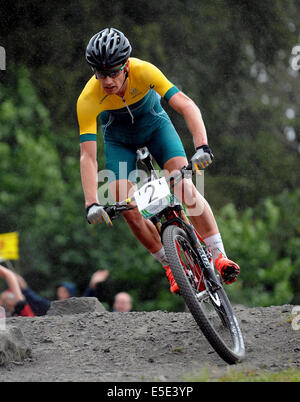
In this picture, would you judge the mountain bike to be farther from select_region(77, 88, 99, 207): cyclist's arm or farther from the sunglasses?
the sunglasses

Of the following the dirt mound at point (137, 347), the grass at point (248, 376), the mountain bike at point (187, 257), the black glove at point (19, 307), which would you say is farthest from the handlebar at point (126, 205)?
the black glove at point (19, 307)

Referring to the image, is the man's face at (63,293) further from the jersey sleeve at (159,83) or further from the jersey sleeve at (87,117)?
the jersey sleeve at (159,83)

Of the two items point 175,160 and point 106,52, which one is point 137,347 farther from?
point 106,52

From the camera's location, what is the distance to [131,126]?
553cm

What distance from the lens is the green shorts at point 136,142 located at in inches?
216

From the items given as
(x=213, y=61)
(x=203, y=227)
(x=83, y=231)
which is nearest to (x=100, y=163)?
(x=83, y=231)

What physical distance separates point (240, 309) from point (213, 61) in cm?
1115

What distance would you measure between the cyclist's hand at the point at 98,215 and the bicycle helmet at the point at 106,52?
102cm

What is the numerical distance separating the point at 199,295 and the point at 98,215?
2.88 ft

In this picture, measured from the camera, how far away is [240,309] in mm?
6840

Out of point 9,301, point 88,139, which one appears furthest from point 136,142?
point 9,301

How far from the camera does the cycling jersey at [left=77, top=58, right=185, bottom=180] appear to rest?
5.29 m

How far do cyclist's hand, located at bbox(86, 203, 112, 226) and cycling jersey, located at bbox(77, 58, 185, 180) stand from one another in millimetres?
658
